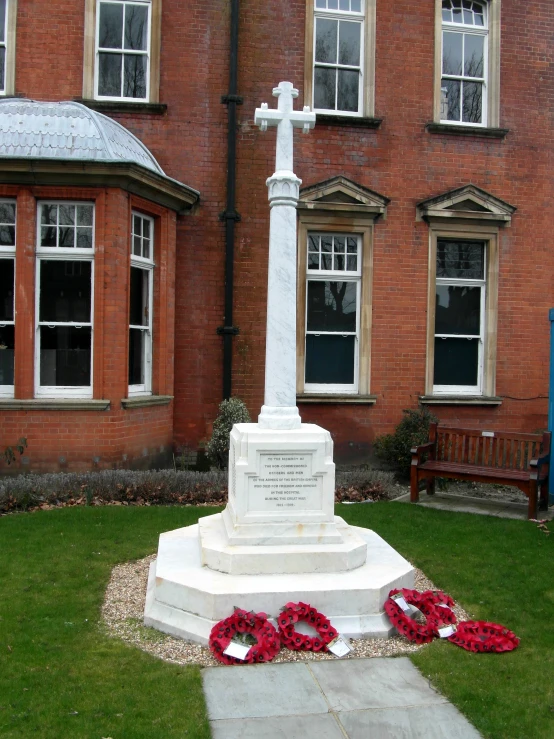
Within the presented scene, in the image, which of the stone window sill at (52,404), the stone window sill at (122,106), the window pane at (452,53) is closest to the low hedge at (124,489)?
the stone window sill at (52,404)

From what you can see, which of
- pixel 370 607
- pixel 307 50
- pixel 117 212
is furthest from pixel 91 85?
pixel 370 607

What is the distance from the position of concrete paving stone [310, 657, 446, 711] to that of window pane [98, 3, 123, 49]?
1006cm

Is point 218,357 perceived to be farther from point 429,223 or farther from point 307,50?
point 307,50

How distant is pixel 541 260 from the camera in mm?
11992

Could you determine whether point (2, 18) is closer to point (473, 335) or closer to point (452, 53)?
point (452, 53)

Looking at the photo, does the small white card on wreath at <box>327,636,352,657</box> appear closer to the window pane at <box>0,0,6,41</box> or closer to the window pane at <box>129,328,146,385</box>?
the window pane at <box>129,328,146,385</box>

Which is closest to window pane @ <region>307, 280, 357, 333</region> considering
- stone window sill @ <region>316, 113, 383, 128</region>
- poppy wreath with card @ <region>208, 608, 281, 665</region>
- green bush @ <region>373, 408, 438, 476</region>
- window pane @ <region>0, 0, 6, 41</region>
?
green bush @ <region>373, 408, 438, 476</region>

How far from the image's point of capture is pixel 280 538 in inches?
214

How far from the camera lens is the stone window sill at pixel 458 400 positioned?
38.1ft

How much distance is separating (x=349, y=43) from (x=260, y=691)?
10.6 metres

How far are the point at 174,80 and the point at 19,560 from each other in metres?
7.82

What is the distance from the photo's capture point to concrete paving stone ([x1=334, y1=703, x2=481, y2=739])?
3.63m

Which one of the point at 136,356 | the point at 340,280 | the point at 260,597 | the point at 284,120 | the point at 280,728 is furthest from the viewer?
the point at 340,280

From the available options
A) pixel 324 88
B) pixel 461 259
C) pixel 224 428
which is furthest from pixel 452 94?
pixel 224 428
